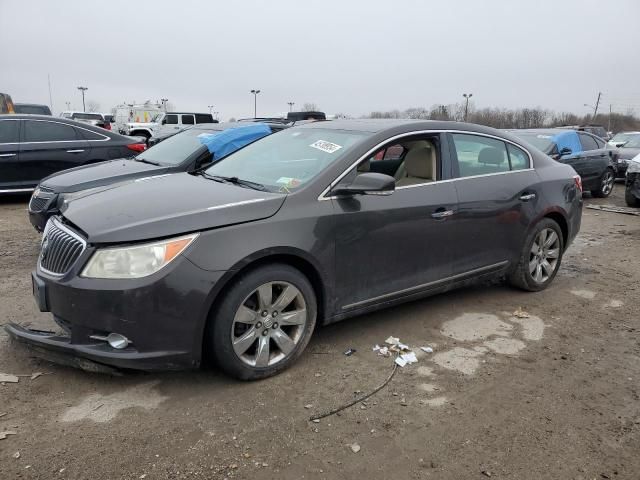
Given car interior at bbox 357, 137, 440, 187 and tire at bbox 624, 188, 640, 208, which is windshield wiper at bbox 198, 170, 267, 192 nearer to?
car interior at bbox 357, 137, 440, 187

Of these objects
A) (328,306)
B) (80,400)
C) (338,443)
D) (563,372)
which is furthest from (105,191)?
(563,372)

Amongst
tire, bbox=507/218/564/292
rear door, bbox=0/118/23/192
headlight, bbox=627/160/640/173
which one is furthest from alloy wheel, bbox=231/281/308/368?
headlight, bbox=627/160/640/173

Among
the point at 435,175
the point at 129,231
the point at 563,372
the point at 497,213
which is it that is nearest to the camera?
the point at 129,231

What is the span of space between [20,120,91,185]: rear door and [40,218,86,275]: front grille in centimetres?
623

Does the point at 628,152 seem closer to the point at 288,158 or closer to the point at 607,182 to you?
the point at 607,182

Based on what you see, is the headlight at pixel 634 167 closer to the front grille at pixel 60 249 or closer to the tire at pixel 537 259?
the tire at pixel 537 259

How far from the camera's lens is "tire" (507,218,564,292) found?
4.85m

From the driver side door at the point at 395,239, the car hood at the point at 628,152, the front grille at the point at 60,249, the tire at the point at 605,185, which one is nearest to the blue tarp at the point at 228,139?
the driver side door at the point at 395,239

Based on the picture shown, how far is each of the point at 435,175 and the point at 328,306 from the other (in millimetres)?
1447

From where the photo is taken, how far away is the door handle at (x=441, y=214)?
3988 mm

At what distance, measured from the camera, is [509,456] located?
104 inches

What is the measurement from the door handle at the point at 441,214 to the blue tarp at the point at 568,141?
7968 millimetres

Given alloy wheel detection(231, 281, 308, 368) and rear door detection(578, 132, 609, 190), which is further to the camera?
rear door detection(578, 132, 609, 190)

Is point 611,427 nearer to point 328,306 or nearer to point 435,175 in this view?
point 328,306
